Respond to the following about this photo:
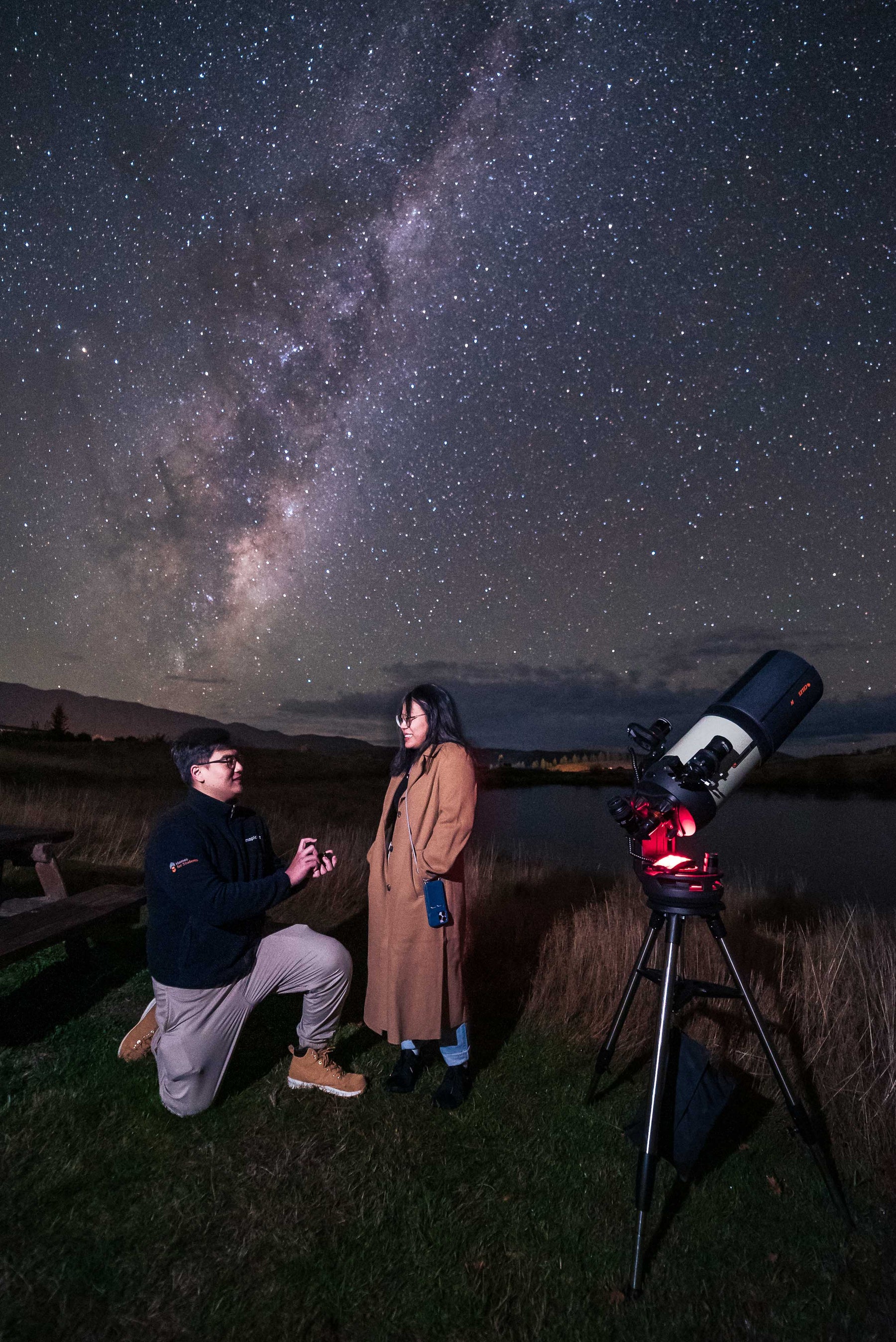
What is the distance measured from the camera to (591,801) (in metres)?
63.8

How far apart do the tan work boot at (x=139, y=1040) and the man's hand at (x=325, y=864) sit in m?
1.41

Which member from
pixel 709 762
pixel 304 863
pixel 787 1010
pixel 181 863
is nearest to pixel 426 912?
pixel 304 863

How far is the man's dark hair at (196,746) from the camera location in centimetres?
330

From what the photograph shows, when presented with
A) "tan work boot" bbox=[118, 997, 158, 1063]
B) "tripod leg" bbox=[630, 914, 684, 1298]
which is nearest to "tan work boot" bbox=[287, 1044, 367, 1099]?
"tan work boot" bbox=[118, 997, 158, 1063]

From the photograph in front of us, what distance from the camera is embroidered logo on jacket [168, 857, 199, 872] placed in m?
3.08

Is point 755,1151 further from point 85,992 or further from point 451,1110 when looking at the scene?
point 85,992

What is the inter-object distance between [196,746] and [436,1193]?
2.17 meters

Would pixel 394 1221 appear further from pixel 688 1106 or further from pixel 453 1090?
pixel 688 1106

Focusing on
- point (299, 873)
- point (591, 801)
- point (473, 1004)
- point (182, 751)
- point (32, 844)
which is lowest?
point (591, 801)

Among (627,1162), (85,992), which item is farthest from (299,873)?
(85,992)

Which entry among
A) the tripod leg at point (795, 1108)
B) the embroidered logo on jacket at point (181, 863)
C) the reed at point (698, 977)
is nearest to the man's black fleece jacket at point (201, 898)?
the embroidered logo on jacket at point (181, 863)

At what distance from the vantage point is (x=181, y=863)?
10.1 feet

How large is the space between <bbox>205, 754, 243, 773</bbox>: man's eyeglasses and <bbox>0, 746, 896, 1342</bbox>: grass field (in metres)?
1.66

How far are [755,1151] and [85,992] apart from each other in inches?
170
